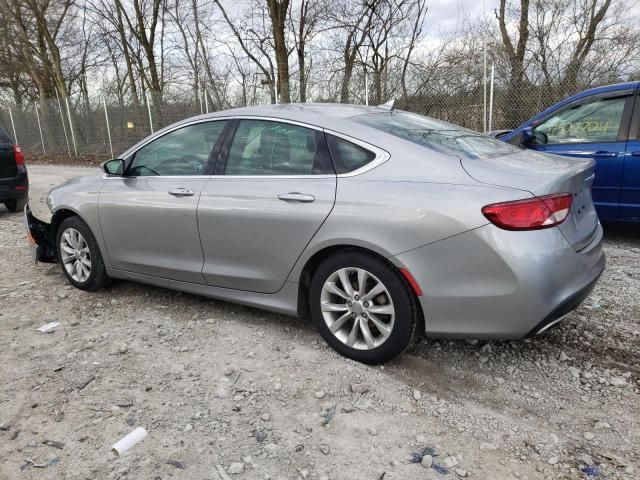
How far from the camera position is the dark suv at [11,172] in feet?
26.4

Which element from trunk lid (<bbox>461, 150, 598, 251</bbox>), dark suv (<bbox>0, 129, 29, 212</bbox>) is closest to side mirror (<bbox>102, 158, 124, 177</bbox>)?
trunk lid (<bbox>461, 150, 598, 251</bbox>)

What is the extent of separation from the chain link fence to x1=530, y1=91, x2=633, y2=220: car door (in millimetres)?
5310

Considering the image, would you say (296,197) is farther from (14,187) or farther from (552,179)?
(14,187)

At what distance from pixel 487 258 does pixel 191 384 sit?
1.78 m

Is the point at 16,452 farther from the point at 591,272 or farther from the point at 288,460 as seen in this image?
the point at 591,272

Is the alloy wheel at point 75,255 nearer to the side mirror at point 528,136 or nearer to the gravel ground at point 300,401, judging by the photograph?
the gravel ground at point 300,401

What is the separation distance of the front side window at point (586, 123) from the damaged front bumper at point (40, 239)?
490cm

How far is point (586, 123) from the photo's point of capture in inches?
205

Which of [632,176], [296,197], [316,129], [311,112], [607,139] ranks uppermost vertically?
[311,112]

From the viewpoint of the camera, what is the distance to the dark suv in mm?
8055

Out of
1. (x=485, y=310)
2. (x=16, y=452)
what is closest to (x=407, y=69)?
(x=485, y=310)

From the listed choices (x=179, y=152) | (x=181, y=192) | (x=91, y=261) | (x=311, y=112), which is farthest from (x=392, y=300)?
(x=91, y=261)

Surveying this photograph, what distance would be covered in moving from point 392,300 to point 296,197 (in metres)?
0.84

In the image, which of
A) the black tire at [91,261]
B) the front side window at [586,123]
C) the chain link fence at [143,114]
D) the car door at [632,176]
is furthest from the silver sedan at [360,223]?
the chain link fence at [143,114]
